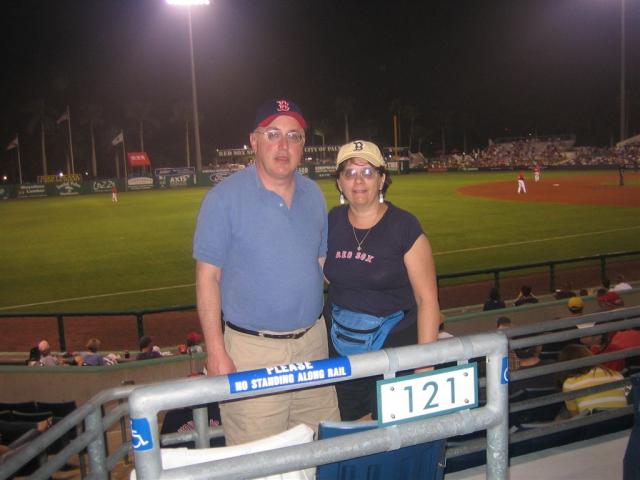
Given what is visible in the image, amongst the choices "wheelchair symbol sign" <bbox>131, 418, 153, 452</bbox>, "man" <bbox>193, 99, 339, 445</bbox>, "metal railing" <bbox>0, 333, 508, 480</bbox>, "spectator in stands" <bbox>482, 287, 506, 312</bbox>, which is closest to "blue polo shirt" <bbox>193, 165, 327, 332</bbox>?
"man" <bbox>193, 99, 339, 445</bbox>

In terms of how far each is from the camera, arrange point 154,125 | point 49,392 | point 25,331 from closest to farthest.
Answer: point 49,392 < point 25,331 < point 154,125

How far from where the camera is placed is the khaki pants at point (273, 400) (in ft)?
9.32

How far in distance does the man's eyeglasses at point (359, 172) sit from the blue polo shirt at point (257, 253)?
43 cm

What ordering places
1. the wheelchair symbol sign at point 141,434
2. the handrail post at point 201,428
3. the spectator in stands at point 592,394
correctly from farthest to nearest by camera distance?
1. the spectator in stands at point 592,394
2. the handrail post at point 201,428
3. the wheelchair symbol sign at point 141,434

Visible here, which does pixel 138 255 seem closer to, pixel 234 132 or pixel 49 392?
pixel 49 392

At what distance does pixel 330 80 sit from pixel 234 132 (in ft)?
55.6

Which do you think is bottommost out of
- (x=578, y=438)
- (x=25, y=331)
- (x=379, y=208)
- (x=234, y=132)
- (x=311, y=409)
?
(x=25, y=331)

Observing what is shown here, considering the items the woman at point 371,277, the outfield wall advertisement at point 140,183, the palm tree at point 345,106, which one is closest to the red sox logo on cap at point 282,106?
the woman at point 371,277

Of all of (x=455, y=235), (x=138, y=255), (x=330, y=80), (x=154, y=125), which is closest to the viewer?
(x=138, y=255)

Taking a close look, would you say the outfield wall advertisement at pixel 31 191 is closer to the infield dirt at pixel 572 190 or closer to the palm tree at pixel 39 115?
the infield dirt at pixel 572 190

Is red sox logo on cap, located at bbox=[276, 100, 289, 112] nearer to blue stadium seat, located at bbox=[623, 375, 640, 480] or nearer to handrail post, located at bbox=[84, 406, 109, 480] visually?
handrail post, located at bbox=[84, 406, 109, 480]

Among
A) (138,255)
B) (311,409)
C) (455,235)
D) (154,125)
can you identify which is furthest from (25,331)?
(154,125)

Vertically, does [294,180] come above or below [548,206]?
above

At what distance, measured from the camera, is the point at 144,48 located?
9144 centimetres
